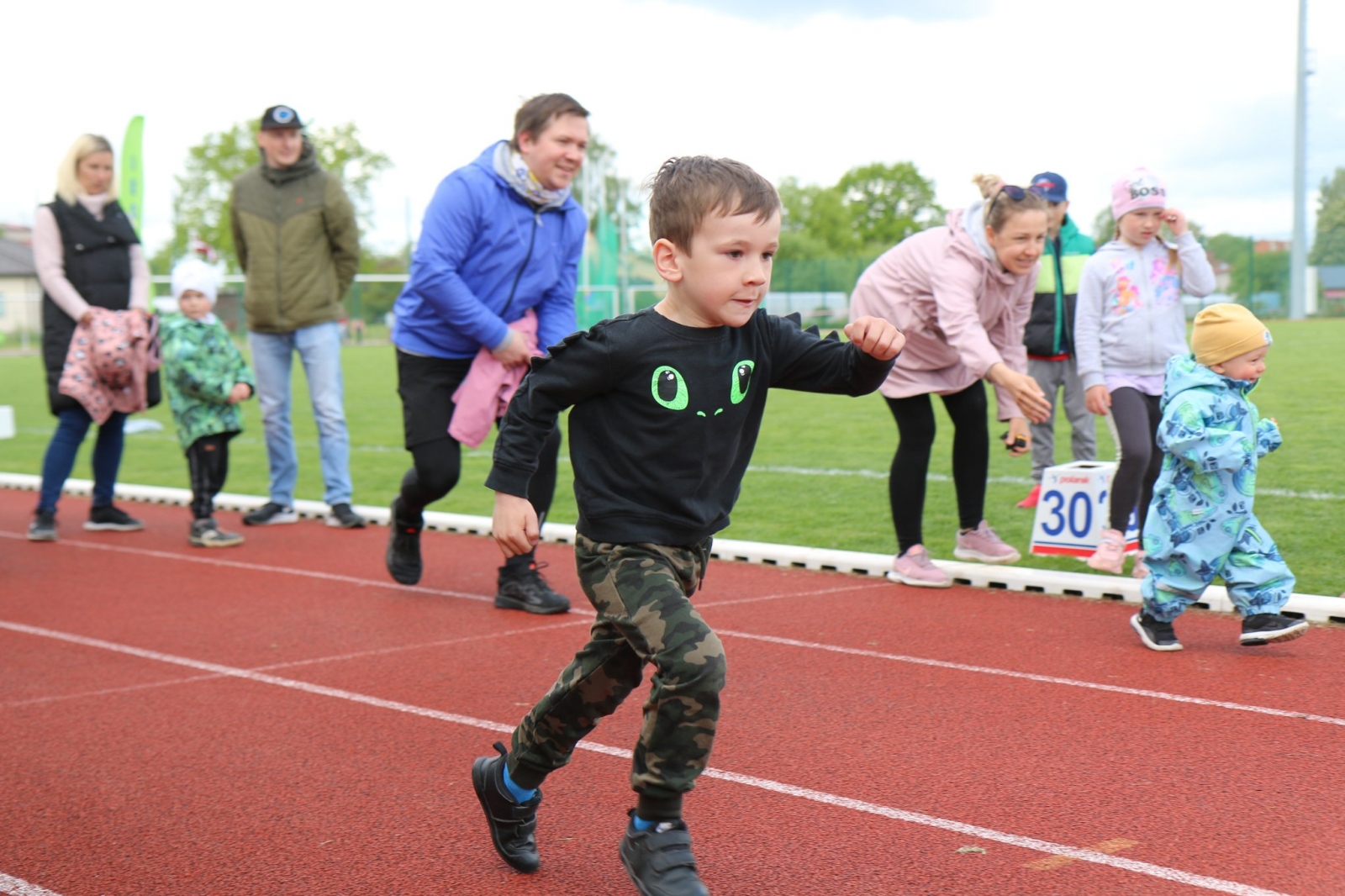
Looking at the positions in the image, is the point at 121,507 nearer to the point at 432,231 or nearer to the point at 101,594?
the point at 101,594

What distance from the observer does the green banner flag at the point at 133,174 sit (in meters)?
14.8

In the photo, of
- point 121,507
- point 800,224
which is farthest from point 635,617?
point 800,224

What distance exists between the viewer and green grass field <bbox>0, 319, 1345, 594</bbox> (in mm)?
7895

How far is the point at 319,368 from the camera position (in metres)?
9.27

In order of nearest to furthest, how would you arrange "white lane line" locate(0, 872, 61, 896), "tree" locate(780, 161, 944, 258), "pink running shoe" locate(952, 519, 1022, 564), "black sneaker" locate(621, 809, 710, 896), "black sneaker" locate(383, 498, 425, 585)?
"black sneaker" locate(621, 809, 710, 896) → "white lane line" locate(0, 872, 61, 896) → "black sneaker" locate(383, 498, 425, 585) → "pink running shoe" locate(952, 519, 1022, 564) → "tree" locate(780, 161, 944, 258)

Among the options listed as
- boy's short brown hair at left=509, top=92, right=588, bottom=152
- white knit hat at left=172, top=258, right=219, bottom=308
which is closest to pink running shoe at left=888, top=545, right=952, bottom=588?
boy's short brown hair at left=509, top=92, right=588, bottom=152

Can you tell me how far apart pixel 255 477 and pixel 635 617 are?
32.9ft

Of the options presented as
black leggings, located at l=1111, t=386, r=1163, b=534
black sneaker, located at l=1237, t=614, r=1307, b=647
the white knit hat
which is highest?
the white knit hat

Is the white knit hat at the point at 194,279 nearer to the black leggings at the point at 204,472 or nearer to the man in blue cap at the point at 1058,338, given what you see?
the black leggings at the point at 204,472

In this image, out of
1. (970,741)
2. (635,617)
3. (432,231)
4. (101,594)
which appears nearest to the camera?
(635,617)

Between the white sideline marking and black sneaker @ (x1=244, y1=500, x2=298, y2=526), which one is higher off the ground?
black sneaker @ (x1=244, y1=500, x2=298, y2=526)

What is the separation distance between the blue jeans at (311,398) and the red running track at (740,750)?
2.47m

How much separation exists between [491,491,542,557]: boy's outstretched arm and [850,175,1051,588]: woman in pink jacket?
331 centimetres

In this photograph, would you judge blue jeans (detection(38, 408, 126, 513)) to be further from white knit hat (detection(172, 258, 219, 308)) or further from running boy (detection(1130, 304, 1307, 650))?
running boy (detection(1130, 304, 1307, 650))
